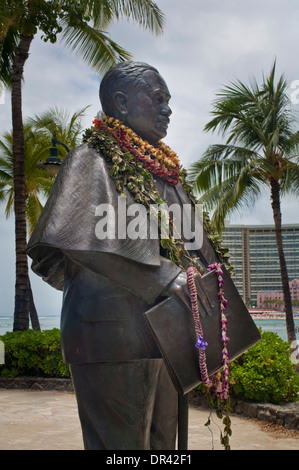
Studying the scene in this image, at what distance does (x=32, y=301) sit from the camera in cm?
2020

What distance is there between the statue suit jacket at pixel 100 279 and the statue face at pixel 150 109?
19.9 inches

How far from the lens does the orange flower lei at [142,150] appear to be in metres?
2.46

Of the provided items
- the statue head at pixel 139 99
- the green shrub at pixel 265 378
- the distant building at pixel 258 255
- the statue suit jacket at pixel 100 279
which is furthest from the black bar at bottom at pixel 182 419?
the distant building at pixel 258 255

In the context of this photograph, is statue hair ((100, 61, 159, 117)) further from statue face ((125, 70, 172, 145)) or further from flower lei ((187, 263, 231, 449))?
flower lei ((187, 263, 231, 449))

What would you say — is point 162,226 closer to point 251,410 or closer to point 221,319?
point 221,319

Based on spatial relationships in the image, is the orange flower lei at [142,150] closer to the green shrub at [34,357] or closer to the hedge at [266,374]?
the hedge at [266,374]

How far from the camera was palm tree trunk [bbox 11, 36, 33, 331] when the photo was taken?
11.9 metres

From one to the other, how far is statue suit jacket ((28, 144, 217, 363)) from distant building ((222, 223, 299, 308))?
4661 centimetres

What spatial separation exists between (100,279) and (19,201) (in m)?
10.2

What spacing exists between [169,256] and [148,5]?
34.3 ft

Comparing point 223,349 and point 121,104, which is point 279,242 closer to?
point 121,104

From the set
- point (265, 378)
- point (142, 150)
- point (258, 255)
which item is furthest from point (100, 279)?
point (258, 255)

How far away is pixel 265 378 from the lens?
677cm

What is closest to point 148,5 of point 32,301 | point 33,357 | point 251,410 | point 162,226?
point 33,357
